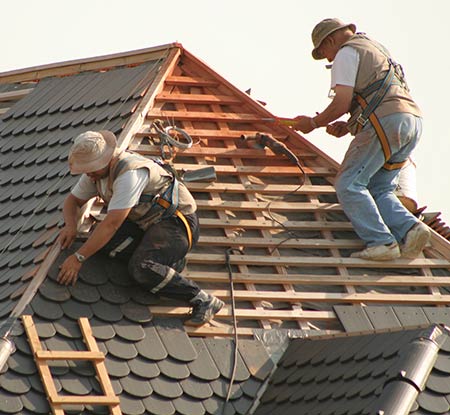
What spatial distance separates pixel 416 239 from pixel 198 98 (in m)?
2.04

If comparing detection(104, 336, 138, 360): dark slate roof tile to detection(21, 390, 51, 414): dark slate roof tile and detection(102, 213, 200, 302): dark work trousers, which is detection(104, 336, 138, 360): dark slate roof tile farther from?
detection(21, 390, 51, 414): dark slate roof tile

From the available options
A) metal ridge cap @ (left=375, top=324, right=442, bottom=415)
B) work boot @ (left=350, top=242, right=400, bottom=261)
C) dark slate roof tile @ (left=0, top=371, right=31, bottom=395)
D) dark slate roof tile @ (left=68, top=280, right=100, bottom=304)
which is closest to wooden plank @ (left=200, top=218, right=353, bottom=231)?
work boot @ (left=350, top=242, right=400, bottom=261)

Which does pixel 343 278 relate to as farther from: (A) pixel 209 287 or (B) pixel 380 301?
(A) pixel 209 287

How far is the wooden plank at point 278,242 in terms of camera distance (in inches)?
446

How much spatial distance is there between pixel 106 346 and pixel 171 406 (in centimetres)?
58

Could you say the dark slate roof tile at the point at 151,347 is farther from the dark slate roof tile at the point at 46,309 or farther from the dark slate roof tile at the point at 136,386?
the dark slate roof tile at the point at 46,309

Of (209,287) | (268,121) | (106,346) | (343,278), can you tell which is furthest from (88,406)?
(268,121)

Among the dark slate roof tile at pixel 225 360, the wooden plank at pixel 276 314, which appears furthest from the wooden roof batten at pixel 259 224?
the dark slate roof tile at pixel 225 360

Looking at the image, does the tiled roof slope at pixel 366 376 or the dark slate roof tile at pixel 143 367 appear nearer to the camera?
the tiled roof slope at pixel 366 376

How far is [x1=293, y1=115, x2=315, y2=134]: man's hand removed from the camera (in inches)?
469

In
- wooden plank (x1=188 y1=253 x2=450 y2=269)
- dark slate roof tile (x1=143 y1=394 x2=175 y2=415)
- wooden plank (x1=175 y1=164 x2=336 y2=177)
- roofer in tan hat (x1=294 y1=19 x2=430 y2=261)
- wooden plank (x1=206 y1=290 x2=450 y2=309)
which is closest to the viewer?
dark slate roof tile (x1=143 y1=394 x2=175 y2=415)

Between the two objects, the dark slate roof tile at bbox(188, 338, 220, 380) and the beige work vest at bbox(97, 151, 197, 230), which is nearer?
the dark slate roof tile at bbox(188, 338, 220, 380)

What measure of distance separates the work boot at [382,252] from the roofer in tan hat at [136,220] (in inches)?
50.2

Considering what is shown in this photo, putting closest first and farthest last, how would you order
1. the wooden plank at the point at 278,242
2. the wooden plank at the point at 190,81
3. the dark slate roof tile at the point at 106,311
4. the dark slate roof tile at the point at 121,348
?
1. the dark slate roof tile at the point at 121,348
2. the dark slate roof tile at the point at 106,311
3. the wooden plank at the point at 278,242
4. the wooden plank at the point at 190,81
